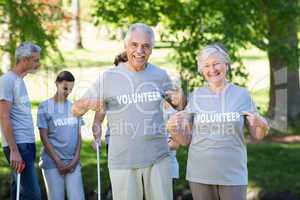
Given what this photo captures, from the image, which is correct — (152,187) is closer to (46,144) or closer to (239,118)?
(239,118)

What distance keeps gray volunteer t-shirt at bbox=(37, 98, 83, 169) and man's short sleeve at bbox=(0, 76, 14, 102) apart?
63 cm

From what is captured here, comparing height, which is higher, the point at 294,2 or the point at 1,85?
the point at 294,2

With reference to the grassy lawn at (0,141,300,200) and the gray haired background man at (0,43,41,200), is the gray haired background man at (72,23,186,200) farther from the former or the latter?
the grassy lawn at (0,141,300,200)

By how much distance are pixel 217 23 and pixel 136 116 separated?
216 inches

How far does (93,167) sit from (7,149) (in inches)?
134

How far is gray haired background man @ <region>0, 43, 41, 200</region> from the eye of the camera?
5.64m

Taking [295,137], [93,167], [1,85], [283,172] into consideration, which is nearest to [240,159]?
[1,85]

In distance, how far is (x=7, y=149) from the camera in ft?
19.0

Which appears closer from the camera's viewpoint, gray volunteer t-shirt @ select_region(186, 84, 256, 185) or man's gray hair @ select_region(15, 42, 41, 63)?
gray volunteer t-shirt @ select_region(186, 84, 256, 185)

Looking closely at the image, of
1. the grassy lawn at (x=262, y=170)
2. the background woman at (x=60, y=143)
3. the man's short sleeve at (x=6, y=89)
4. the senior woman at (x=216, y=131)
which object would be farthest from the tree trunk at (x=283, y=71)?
the senior woman at (x=216, y=131)

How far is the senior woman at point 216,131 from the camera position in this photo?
4.43 metres

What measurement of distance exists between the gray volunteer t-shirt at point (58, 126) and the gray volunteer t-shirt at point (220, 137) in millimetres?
1964

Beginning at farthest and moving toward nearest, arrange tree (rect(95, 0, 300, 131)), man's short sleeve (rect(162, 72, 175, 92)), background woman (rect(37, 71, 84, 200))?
tree (rect(95, 0, 300, 131)) < background woman (rect(37, 71, 84, 200)) < man's short sleeve (rect(162, 72, 175, 92))

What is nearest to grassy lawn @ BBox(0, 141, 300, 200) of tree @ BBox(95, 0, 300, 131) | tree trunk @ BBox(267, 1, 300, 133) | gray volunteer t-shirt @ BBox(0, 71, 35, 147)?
tree @ BBox(95, 0, 300, 131)
